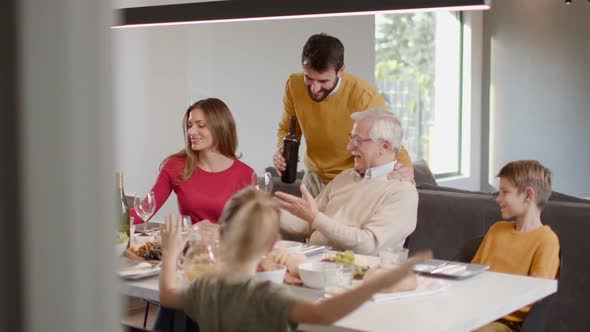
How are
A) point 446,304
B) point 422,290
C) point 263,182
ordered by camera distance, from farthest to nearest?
point 263,182, point 422,290, point 446,304

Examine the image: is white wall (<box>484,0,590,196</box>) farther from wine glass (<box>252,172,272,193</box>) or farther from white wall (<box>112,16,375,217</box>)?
wine glass (<box>252,172,272,193</box>)

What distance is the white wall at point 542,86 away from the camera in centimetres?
895

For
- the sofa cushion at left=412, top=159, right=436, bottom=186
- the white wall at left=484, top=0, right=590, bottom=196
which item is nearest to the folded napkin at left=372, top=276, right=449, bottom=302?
the sofa cushion at left=412, top=159, right=436, bottom=186

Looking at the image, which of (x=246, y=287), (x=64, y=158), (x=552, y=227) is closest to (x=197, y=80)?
(x=552, y=227)

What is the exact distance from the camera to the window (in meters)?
8.73

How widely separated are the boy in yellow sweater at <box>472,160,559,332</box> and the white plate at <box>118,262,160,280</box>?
118 cm

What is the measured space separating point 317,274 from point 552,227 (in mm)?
1861

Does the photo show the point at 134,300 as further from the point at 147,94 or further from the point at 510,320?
the point at 510,320

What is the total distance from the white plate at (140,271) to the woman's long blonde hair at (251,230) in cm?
104

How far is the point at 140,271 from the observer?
2.61 m

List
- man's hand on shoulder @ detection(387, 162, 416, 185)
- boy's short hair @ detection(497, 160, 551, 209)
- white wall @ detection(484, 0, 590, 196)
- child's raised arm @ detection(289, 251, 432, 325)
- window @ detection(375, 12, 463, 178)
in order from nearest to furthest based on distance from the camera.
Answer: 1. child's raised arm @ detection(289, 251, 432, 325)
2. boy's short hair @ detection(497, 160, 551, 209)
3. man's hand on shoulder @ detection(387, 162, 416, 185)
4. window @ detection(375, 12, 463, 178)
5. white wall @ detection(484, 0, 590, 196)

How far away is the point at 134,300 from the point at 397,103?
4.51 m

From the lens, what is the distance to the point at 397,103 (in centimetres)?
890

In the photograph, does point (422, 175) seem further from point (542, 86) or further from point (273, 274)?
point (273, 274)
